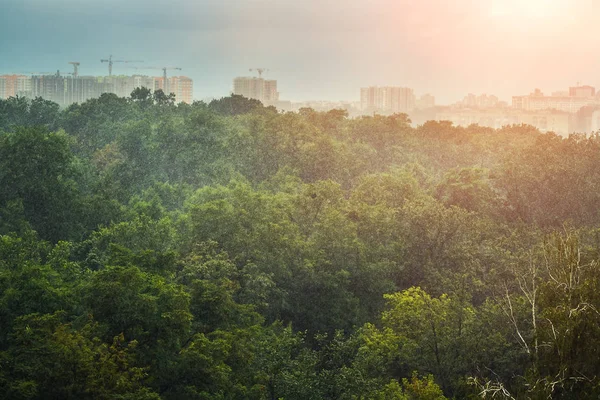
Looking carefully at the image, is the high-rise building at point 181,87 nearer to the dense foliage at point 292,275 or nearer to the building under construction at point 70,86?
the building under construction at point 70,86

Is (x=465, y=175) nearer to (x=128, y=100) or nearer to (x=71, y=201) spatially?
(x=71, y=201)

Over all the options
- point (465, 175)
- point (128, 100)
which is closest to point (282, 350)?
point (465, 175)

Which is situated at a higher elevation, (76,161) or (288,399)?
(76,161)

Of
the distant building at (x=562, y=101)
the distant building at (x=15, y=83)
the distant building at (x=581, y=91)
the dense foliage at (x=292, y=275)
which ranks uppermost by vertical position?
the distant building at (x=15, y=83)

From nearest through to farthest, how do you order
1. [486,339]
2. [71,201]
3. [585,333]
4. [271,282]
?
[585,333]
[486,339]
[271,282]
[71,201]

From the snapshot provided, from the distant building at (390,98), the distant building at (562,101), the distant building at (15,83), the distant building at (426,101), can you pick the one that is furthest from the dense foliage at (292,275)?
the distant building at (15,83)
